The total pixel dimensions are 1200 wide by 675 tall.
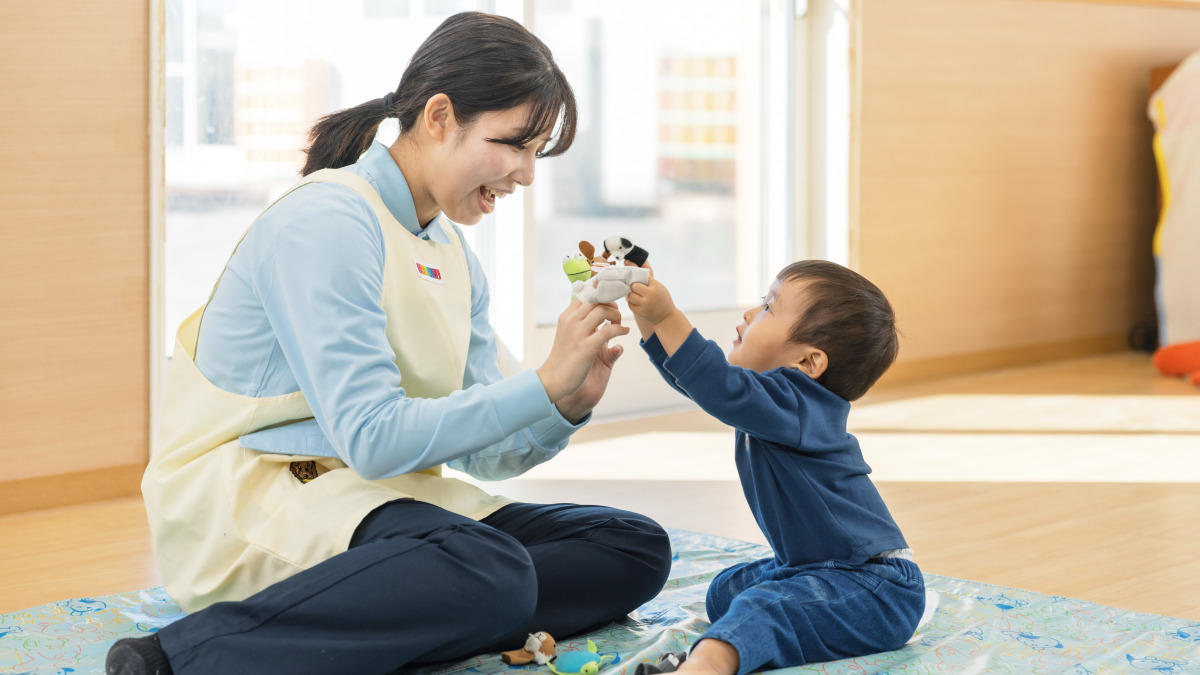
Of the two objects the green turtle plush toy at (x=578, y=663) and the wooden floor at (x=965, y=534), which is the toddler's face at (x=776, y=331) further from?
the wooden floor at (x=965, y=534)

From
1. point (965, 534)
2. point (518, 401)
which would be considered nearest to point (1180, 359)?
point (965, 534)

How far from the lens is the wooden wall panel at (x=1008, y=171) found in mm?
3957

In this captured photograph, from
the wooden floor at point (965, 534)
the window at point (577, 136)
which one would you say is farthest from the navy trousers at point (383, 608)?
the window at point (577, 136)

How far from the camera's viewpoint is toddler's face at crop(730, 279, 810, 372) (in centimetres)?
151

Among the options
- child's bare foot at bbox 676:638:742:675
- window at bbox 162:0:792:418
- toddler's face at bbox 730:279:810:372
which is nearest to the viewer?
child's bare foot at bbox 676:638:742:675

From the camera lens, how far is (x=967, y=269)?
4238mm

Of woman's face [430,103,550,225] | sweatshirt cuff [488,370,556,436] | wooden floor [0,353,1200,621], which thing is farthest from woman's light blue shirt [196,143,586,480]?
wooden floor [0,353,1200,621]

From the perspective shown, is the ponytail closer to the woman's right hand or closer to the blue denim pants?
A: the woman's right hand

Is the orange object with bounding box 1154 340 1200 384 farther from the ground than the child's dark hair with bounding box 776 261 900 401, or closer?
closer

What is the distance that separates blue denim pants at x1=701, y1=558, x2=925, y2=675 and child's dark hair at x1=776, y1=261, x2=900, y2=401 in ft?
0.73

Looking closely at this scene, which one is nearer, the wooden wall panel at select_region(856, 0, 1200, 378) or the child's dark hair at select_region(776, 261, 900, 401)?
the child's dark hair at select_region(776, 261, 900, 401)

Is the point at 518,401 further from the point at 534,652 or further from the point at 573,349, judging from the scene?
the point at 534,652

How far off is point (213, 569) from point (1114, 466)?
2088 millimetres

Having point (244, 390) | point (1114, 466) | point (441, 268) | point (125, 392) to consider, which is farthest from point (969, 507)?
point (125, 392)
